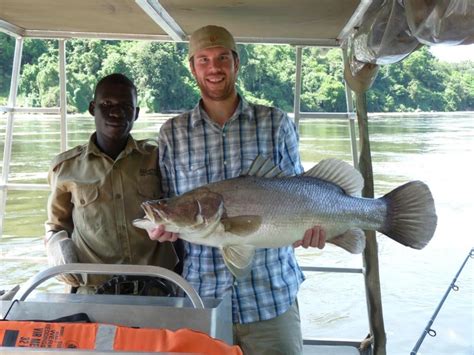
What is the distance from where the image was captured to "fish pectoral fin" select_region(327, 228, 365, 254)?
8.75 feet

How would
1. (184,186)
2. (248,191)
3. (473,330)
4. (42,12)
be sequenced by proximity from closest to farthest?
(248,191)
(184,186)
(42,12)
(473,330)

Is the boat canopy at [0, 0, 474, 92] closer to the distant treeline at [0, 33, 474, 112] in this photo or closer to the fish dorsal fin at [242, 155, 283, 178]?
the fish dorsal fin at [242, 155, 283, 178]

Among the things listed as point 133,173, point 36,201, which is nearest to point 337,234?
point 133,173

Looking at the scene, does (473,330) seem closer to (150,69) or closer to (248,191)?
(150,69)

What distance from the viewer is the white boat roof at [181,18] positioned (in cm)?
318

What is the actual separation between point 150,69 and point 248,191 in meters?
5.21

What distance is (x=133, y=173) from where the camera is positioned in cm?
314

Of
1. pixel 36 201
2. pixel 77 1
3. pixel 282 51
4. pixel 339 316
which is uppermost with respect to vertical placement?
pixel 282 51

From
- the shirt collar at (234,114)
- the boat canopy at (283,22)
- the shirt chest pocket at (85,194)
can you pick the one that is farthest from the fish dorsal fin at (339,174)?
the shirt chest pocket at (85,194)

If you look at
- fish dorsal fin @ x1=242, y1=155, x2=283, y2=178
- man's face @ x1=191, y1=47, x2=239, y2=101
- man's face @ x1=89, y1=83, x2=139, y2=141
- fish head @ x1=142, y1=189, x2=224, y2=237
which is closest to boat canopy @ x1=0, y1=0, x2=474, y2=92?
man's face @ x1=191, y1=47, x2=239, y2=101

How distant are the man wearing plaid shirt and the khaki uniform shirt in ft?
0.75

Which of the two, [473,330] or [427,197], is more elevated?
[427,197]

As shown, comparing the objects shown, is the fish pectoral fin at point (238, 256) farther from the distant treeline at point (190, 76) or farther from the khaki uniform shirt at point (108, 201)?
the distant treeline at point (190, 76)

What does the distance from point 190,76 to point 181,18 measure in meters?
2.94
